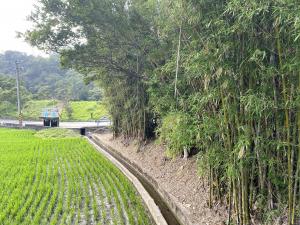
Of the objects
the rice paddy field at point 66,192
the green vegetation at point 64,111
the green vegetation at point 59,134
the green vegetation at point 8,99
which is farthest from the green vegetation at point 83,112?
the rice paddy field at point 66,192

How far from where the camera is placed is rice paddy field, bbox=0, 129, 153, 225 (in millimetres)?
5395

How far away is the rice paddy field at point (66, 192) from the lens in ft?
17.7

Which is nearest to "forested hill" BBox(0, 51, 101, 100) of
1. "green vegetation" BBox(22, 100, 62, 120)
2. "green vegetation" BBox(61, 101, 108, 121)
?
"green vegetation" BBox(22, 100, 62, 120)

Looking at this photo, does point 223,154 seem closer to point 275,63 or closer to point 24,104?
point 275,63

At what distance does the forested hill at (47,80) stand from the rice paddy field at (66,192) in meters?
28.3

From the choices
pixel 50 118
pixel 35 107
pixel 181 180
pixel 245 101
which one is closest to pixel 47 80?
pixel 35 107

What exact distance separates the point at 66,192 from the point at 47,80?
153 ft

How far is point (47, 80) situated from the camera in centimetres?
5062

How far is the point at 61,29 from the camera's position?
900 cm

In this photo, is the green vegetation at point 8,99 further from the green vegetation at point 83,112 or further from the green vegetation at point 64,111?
the green vegetation at point 83,112

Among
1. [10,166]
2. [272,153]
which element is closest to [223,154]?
[272,153]

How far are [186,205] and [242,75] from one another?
3032mm

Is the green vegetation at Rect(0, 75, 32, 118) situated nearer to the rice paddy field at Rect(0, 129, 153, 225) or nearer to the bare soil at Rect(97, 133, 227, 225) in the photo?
the rice paddy field at Rect(0, 129, 153, 225)

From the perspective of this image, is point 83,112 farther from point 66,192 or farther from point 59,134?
point 66,192
